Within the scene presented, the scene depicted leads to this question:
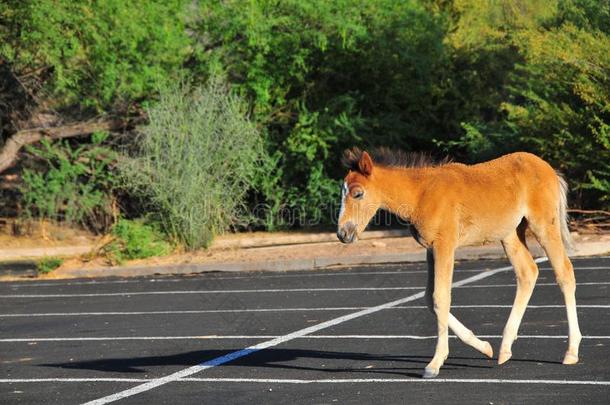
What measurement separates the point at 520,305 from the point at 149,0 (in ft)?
62.1

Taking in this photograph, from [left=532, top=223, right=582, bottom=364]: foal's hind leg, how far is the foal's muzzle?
1.78 m

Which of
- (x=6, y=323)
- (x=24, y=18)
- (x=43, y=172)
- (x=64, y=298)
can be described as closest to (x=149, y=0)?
(x=24, y=18)

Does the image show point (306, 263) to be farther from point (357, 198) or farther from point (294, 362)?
point (357, 198)

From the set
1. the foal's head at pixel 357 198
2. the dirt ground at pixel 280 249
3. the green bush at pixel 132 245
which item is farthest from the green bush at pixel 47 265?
the foal's head at pixel 357 198

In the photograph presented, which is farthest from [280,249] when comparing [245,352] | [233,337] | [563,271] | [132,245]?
[563,271]

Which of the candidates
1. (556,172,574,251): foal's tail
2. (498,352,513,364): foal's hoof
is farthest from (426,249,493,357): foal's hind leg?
(556,172,574,251): foal's tail

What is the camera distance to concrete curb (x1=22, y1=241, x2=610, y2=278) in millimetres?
19828

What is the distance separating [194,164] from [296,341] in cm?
1199

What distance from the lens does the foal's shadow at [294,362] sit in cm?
1001

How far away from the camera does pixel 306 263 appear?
21219 mm

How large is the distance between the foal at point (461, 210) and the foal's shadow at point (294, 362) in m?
0.49

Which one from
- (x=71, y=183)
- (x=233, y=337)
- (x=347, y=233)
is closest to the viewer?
(x=347, y=233)

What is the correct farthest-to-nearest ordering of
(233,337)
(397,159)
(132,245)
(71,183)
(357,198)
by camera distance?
(71,183) → (132,245) → (233,337) → (397,159) → (357,198)

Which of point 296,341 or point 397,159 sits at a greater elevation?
point 397,159
